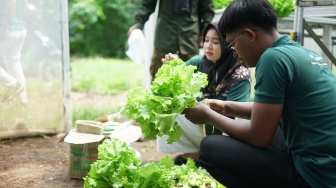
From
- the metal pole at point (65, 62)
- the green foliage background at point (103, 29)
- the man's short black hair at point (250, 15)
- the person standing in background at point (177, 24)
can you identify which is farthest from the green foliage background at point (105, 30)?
the man's short black hair at point (250, 15)

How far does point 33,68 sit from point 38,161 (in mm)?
1306

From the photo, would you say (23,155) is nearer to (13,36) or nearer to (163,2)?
(13,36)

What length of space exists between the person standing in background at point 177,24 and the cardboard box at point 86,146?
1.77 metres

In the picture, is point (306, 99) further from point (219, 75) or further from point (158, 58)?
point (158, 58)

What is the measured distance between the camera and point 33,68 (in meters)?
5.44

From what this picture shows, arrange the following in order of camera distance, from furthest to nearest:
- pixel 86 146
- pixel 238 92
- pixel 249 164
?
pixel 238 92
pixel 86 146
pixel 249 164

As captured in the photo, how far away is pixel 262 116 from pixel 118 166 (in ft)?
3.64

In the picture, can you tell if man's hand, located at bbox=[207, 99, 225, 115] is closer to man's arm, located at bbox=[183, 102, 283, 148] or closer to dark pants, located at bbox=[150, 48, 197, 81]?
man's arm, located at bbox=[183, 102, 283, 148]

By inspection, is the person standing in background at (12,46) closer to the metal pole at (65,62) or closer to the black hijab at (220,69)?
the metal pole at (65,62)

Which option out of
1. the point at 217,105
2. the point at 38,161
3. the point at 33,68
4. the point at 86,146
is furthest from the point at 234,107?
the point at 33,68

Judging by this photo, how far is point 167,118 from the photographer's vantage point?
2.89 m

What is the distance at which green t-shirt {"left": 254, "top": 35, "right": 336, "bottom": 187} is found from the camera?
94.9 inches

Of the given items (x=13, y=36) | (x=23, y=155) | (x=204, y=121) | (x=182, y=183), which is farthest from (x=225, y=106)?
(x=13, y=36)

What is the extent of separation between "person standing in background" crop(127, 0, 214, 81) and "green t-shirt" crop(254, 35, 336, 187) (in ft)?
9.91
